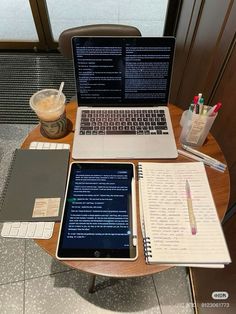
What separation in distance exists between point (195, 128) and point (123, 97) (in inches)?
11.3

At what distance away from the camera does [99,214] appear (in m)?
0.72

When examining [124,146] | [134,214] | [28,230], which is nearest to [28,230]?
[28,230]

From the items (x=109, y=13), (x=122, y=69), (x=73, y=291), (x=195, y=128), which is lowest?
(x=73, y=291)

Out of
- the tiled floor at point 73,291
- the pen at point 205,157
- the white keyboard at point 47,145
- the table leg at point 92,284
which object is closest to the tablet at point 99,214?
the white keyboard at point 47,145

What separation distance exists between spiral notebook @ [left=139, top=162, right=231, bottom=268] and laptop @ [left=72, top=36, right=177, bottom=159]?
9 cm

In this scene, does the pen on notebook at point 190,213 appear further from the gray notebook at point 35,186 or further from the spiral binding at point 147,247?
the gray notebook at point 35,186

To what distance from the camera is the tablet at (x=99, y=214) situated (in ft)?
2.16

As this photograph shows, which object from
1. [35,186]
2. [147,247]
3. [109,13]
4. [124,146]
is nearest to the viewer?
[147,247]

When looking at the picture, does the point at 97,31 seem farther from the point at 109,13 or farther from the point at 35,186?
the point at 109,13

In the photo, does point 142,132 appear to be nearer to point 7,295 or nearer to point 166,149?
point 166,149

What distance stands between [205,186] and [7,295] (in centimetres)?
107

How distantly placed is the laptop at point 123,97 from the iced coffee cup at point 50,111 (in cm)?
7

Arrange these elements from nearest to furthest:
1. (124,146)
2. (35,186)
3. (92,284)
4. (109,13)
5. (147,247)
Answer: (147,247) < (35,186) < (124,146) < (92,284) < (109,13)

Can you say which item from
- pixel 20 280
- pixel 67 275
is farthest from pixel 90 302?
pixel 20 280
